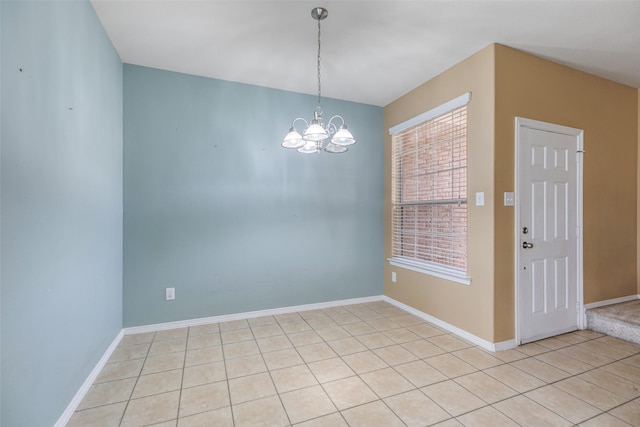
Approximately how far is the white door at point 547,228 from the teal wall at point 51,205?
3.45 metres

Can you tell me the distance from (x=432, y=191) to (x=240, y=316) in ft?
8.70

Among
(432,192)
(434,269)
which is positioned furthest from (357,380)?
(432,192)

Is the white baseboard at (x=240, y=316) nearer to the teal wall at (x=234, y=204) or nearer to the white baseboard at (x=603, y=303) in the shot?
the teal wall at (x=234, y=204)

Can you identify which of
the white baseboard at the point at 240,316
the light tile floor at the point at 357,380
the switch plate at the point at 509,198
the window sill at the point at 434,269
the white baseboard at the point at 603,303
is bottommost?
the light tile floor at the point at 357,380

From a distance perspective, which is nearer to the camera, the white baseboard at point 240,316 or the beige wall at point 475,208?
the beige wall at point 475,208

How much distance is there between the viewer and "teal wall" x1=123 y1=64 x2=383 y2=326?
10.2 ft

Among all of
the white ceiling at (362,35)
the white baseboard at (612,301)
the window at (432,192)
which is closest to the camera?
the white ceiling at (362,35)

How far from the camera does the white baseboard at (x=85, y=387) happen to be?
1749mm

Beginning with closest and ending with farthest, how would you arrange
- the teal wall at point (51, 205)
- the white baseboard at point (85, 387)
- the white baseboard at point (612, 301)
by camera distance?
1. the teal wall at point (51, 205)
2. the white baseboard at point (85, 387)
3. the white baseboard at point (612, 301)

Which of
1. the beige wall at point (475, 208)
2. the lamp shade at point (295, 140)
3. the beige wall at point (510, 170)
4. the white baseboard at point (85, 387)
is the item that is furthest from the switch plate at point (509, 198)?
the white baseboard at point (85, 387)

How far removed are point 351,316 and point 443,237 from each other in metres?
1.40

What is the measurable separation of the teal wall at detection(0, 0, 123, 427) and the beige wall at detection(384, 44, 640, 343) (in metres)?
3.14

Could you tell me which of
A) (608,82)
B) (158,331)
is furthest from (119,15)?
(608,82)

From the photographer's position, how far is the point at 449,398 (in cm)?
198
